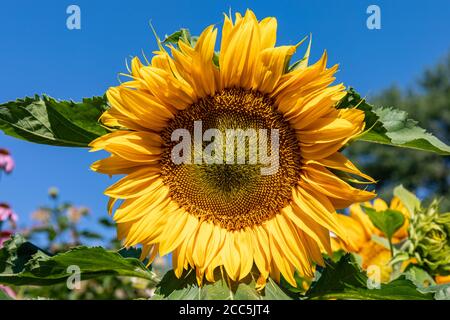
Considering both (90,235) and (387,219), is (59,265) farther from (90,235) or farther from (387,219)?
(90,235)

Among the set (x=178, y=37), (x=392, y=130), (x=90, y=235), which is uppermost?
(x=178, y=37)

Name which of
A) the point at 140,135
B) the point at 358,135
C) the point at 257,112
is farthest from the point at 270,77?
the point at 140,135

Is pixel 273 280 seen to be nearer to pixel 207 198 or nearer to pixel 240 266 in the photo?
pixel 240 266

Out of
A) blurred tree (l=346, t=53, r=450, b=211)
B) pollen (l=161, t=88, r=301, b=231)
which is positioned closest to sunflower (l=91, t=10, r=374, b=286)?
pollen (l=161, t=88, r=301, b=231)

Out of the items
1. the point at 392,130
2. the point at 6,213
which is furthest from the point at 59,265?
the point at 6,213

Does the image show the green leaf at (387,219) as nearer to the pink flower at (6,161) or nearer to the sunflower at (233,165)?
the sunflower at (233,165)

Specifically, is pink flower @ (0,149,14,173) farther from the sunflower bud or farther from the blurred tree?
the blurred tree
